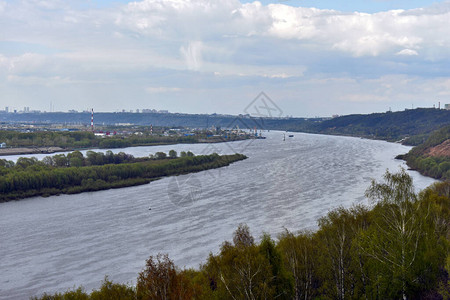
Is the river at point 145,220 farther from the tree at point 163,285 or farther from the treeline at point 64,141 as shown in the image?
the treeline at point 64,141

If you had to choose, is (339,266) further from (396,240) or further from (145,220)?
(145,220)

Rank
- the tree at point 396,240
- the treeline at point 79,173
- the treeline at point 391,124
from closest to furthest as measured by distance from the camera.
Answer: the tree at point 396,240
the treeline at point 79,173
the treeline at point 391,124

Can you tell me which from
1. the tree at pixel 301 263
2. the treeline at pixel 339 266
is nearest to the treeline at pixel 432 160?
the treeline at pixel 339 266

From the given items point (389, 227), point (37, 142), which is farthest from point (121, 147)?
point (389, 227)

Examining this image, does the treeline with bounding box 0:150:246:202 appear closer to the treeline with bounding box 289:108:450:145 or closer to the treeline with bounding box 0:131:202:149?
the treeline with bounding box 0:131:202:149

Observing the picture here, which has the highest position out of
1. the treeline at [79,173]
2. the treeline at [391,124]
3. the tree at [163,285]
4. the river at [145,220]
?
the treeline at [391,124]

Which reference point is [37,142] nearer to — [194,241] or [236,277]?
[194,241]

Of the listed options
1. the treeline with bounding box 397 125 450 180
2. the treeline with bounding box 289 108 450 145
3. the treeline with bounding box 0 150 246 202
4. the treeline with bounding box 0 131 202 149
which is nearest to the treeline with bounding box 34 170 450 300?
the treeline with bounding box 0 150 246 202
